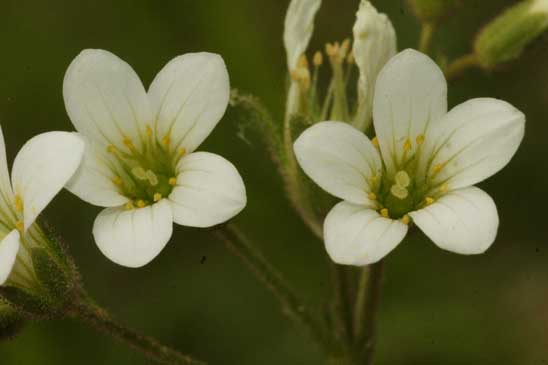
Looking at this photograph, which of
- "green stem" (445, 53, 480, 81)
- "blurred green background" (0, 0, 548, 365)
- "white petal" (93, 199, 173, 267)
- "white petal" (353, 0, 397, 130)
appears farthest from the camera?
"blurred green background" (0, 0, 548, 365)

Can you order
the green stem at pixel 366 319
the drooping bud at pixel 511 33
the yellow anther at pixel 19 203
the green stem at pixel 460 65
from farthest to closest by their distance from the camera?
the green stem at pixel 460 65
the drooping bud at pixel 511 33
the green stem at pixel 366 319
the yellow anther at pixel 19 203

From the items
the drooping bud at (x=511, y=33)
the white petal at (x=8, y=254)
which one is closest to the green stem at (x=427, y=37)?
the drooping bud at (x=511, y=33)

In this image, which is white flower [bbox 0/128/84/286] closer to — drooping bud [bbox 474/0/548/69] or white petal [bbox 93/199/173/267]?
white petal [bbox 93/199/173/267]

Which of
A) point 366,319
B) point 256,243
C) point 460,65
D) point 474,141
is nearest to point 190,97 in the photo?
point 474,141

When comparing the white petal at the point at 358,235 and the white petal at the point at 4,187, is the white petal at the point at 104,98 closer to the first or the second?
the white petal at the point at 4,187

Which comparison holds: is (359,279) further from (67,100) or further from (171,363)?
(67,100)

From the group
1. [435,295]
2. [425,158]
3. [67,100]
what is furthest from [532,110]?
[67,100]

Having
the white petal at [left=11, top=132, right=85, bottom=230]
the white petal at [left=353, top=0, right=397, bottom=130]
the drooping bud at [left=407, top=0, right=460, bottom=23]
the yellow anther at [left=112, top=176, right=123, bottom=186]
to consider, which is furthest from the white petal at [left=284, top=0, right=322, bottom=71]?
the white petal at [left=11, top=132, right=85, bottom=230]
